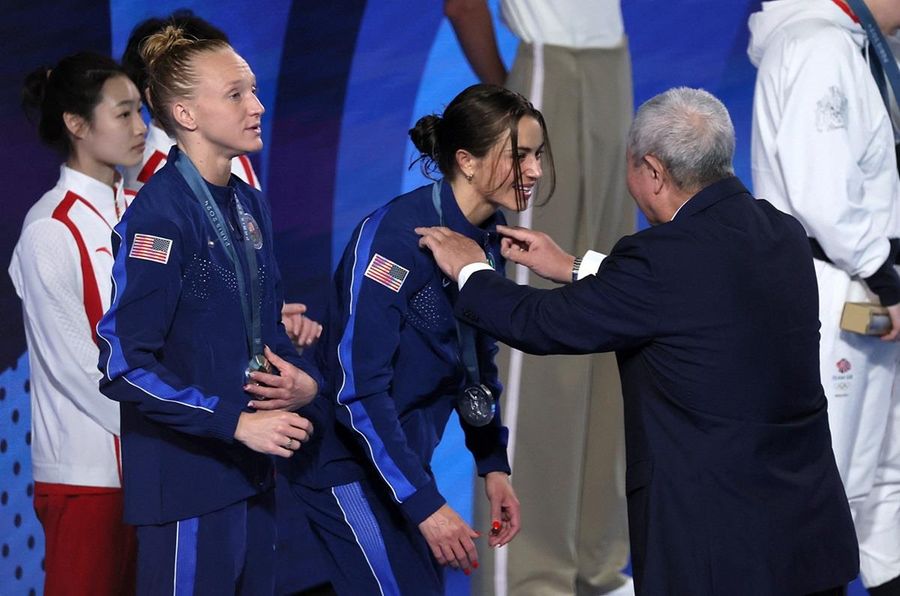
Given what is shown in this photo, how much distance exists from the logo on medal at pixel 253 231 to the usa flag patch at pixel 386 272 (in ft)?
0.68

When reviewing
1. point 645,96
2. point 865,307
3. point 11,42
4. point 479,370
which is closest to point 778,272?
point 479,370

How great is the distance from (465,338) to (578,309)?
339 millimetres

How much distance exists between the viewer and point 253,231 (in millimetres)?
2453

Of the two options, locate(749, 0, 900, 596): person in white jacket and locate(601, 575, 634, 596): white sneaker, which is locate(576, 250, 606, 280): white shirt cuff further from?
locate(601, 575, 634, 596): white sneaker

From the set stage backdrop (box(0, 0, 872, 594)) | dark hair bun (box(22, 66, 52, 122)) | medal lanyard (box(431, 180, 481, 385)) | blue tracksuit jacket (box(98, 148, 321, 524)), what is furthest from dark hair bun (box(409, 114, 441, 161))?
stage backdrop (box(0, 0, 872, 594))

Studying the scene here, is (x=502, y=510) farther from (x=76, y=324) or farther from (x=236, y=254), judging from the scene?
(x=76, y=324)

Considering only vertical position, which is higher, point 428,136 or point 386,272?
point 428,136

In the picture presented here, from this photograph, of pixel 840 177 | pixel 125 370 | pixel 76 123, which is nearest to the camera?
pixel 125 370

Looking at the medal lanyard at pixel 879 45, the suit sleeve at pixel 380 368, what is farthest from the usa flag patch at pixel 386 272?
the medal lanyard at pixel 879 45

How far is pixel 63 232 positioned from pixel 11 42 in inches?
23.6

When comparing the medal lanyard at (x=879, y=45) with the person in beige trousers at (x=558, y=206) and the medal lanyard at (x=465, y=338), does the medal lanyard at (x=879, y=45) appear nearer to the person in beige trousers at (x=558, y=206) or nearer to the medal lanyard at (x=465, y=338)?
the person in beige trousers at (x=558, y=206)

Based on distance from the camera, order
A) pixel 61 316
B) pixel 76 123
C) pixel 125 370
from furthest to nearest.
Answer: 1. pixel 76 123
2. pixel 61 316
3. pixel 125 370

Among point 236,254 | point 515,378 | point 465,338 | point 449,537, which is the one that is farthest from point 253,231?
point 515,378

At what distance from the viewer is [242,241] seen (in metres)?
2.40
